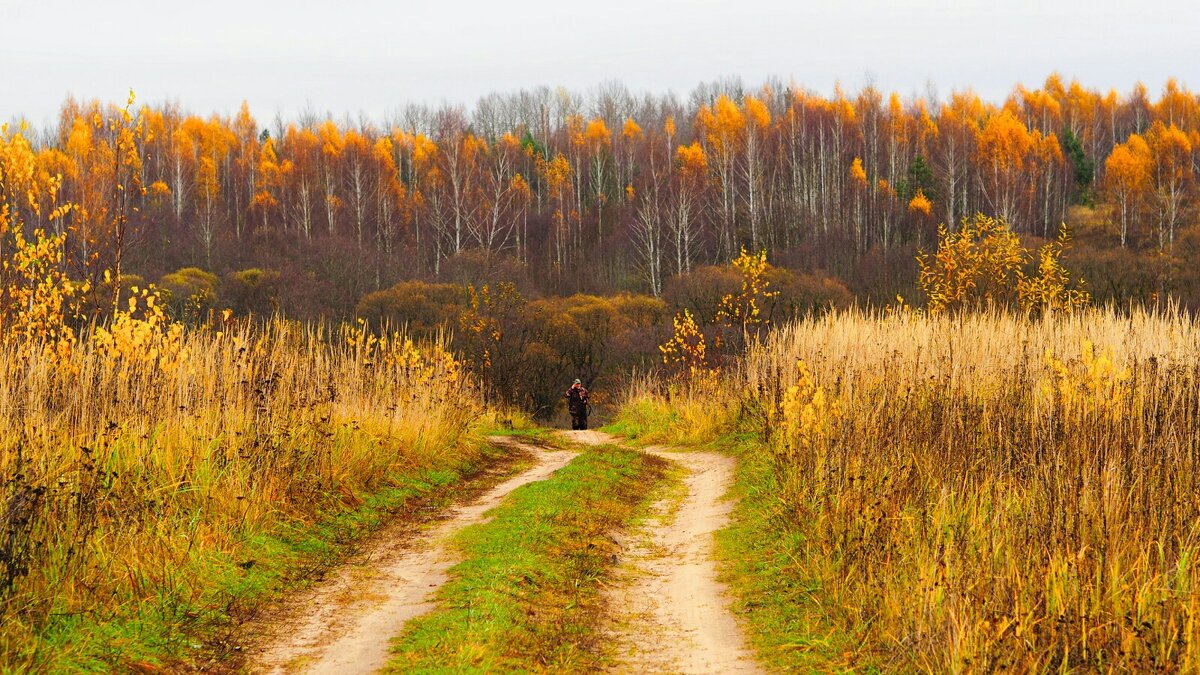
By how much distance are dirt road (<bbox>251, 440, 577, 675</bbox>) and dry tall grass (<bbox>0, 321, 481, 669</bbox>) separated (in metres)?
0.77

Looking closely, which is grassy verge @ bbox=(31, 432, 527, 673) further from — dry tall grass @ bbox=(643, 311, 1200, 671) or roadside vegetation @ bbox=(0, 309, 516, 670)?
dry tall grass @ bbox=(643, 311, 1200, 671)

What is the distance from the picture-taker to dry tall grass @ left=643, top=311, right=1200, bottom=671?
5254mm

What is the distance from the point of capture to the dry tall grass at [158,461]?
6082mm

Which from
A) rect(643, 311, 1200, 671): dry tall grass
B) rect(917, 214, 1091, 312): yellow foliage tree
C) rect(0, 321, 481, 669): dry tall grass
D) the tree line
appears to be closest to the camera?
rect(643, 311, 1200, 671): dry tall grass

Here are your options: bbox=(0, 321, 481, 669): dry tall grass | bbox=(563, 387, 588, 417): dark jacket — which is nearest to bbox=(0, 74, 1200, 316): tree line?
bbox=(563, 387, 588, 417): dark jacket

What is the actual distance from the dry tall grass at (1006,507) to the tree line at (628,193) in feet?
142

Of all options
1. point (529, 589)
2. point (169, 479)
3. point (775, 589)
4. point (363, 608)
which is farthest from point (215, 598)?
point (775, 589)

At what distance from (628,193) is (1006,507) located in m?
73.3

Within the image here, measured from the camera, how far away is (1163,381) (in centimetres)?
927

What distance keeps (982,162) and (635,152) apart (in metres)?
29.4

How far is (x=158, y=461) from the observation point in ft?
27.6

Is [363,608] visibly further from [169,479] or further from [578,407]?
[578,407]

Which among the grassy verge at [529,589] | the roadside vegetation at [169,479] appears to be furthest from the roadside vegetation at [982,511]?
the roadside vegetation at [169,479]

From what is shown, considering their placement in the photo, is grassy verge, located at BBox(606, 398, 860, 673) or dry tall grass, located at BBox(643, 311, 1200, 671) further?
grassy verge, located at BBox(606, 398, 860, 673)
